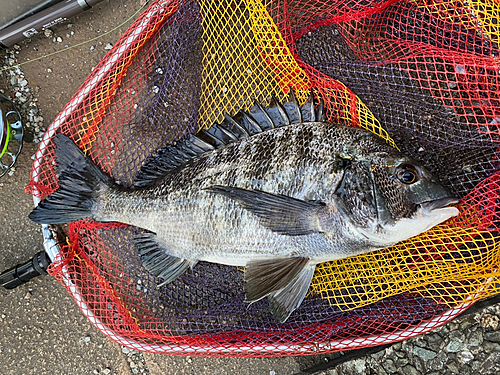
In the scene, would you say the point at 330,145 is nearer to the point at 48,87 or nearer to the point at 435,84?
the point at 435,84

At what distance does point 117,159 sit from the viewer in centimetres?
270

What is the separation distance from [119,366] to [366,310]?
1.89 metres

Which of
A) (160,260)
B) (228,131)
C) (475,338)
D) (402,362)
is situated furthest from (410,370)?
(228,131)

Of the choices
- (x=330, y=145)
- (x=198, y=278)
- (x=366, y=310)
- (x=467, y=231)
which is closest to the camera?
(x=330, y=145)

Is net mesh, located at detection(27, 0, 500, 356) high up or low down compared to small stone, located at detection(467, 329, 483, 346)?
up

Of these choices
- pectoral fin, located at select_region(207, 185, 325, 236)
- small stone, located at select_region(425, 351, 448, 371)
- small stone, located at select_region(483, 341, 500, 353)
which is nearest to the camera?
pectoral fin, located at select_region(207, 185, 325, 236)

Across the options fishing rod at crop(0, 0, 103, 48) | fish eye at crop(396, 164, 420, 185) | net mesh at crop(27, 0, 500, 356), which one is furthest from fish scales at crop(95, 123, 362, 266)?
fishing rod at crop(0, 0, 103, 48)

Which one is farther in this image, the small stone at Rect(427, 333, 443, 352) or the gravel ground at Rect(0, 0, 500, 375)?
the gravel ground at Rect(0, 0, 500, 375)

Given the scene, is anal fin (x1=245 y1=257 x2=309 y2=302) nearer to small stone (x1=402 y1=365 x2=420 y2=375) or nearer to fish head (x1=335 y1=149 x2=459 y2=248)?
fish head (x1=335 y1=149 x2=459 y2=248)

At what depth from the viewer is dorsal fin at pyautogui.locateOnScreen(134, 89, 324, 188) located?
2084 millimetres

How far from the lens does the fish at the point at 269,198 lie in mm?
1776

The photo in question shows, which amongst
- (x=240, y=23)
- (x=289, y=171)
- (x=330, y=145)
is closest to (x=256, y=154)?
(x=289, y=171)

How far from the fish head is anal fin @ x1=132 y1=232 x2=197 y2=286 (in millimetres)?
1027

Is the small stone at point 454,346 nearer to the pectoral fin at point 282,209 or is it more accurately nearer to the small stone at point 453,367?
the small stone at point 453,367
